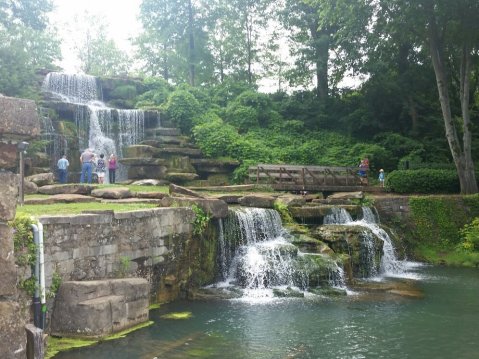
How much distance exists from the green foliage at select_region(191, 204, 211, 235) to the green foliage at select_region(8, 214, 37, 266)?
5.49 metres

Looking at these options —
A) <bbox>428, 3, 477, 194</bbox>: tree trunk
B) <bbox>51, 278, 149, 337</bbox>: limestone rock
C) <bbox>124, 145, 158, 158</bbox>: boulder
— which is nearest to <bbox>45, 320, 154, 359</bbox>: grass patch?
<bbox>51, 278, 149, 337</bbox>: limestone rock

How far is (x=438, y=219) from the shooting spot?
1917cm

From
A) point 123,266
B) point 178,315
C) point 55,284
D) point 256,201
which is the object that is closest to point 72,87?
point 256,201

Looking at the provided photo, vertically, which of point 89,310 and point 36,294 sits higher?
point 36,294

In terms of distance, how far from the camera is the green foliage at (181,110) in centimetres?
2617

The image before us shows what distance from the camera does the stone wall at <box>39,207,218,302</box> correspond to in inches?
322

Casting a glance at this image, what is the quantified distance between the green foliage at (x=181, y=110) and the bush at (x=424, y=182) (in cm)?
1119

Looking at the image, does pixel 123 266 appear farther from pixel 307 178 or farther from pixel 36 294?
pixel 307 178

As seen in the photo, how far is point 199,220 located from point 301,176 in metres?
10.3

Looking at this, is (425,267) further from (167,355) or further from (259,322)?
(167,355)

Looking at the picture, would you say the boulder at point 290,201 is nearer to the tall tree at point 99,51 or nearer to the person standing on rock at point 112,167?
the person standing on rock at point 112,167

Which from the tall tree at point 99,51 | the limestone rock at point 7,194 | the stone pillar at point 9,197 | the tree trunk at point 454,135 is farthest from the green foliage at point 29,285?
the tall tree at point 99,51

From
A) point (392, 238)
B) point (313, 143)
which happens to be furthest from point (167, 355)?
point (313, 143)

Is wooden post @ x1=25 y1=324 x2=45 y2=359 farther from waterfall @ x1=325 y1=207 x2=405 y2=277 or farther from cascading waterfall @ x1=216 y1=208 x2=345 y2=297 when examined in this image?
waterfall @ x1=325 y1=207 x2=405 y2=277
